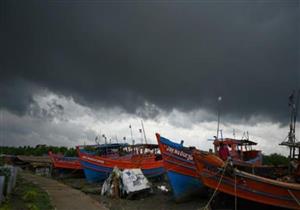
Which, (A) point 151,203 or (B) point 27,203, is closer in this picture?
(B) point 27,203

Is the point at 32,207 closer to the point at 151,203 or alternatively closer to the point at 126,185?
the point at 126,185

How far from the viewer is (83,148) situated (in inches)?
820

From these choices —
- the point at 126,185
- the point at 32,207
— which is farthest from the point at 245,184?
the point at 32,207

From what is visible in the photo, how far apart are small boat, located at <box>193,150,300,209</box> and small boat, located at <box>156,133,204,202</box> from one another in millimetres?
1309

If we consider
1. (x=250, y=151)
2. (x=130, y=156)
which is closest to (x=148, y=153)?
(x=130, y=156)

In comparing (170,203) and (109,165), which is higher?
(109,165)

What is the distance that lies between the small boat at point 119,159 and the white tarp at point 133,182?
3.91m

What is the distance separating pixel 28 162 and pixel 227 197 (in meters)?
27.2

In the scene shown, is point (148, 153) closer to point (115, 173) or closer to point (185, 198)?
point (115, 173)

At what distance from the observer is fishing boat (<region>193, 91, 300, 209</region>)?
9335 mm

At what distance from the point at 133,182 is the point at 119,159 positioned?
18.7 feet

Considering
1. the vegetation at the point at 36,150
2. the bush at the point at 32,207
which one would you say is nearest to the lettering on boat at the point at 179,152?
the bush at the point at 32,207

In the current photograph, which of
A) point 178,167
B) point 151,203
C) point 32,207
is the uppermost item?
point 178,167

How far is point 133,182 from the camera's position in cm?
Answer: 1321
